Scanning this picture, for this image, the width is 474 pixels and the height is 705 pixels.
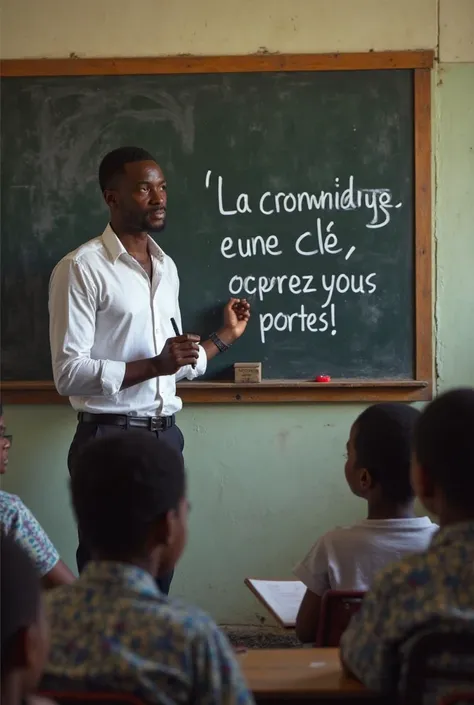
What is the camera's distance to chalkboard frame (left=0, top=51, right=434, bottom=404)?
12.2ft

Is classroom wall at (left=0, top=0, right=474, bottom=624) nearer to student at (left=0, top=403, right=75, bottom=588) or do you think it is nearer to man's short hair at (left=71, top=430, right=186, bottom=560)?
student at (left=0, top=403, right=75, bottom=588)

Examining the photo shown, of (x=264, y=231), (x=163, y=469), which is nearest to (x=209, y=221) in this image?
(x=264, y=231)

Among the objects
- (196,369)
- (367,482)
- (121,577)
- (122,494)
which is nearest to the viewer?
(121,577)

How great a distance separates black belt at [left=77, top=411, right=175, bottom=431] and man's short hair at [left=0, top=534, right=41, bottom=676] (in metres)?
2.07

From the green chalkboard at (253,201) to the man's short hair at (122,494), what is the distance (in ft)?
7.44

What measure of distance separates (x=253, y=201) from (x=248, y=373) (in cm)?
70

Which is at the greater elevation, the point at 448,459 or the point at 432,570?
the point at 448,459

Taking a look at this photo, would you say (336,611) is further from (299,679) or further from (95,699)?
(95,699)

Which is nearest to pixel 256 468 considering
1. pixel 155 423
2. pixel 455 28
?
pixel 155 423

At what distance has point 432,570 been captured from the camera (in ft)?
4.74

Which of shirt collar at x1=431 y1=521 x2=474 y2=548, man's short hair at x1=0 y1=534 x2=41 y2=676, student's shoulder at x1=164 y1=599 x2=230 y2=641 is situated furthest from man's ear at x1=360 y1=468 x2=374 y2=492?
man's short hair at x1=0 y1=534 x2=41 y2=676

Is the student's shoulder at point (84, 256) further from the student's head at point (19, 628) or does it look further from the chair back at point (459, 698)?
the chair back at point (459, 698)

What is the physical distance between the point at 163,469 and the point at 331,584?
69 centimetres

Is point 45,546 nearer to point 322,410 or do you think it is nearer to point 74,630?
point 74,630
